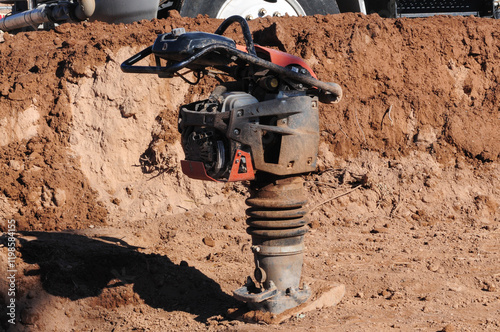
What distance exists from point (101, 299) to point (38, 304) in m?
0.40

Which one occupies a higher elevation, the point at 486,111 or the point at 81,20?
the point at 81,20

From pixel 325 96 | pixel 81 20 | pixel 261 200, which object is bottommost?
pixel 261 200

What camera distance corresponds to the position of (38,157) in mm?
5832

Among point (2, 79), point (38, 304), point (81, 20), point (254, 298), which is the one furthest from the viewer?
point (81, 20)

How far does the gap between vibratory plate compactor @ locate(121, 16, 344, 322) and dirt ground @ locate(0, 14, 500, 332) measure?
4.40ft

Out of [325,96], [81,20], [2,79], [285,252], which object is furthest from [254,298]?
[81,20]

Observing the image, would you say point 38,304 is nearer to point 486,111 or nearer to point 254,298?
point 254,298

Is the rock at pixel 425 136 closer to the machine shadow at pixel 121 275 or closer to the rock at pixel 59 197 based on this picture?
the machine shadow at pixel 121 275

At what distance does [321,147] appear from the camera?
592 centimetres

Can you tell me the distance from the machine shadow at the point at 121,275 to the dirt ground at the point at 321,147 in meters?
0.23

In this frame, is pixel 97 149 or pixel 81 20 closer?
pixel 97 149

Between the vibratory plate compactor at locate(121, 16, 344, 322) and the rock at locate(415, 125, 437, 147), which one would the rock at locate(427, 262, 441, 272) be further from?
the rock at locate(415, 125, 437, 147)

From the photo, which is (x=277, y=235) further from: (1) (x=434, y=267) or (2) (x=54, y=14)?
(2) (x=54, y=14)

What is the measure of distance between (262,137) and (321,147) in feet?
8.88
